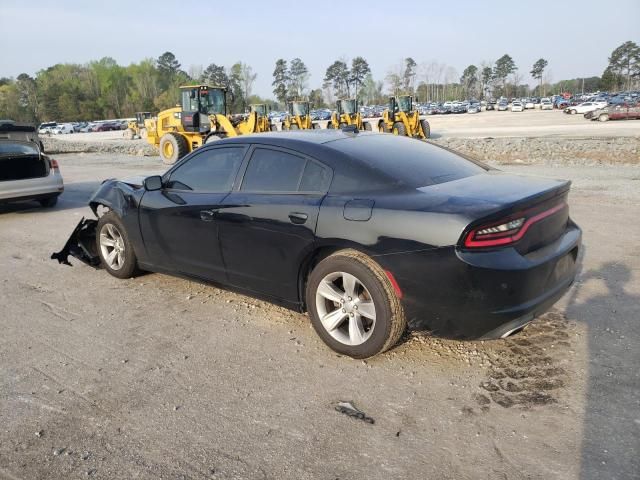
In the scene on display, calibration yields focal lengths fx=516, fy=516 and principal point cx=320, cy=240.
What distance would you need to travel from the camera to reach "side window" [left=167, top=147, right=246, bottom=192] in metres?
4.36

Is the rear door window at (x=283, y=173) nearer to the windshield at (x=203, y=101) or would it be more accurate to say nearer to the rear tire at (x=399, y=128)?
the windshield at (x=203, y=101)

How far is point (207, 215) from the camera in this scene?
170 inches

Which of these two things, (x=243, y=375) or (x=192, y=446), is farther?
(x=243, y=375)

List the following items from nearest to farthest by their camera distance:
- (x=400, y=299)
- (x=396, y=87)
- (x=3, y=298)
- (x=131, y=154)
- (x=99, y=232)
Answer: (x=400, y=299)
(x=3, y=298)
(x=99, y=232)
(x=131, y=154)
(x=396, y=87)

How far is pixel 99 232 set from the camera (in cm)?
556

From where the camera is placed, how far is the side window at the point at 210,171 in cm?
436

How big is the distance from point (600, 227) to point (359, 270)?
509 cm

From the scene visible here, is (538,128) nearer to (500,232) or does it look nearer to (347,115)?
(347,115)

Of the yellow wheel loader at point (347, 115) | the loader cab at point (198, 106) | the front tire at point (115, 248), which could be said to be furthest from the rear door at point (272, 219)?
the yellow wheel loader at point (347, 115)


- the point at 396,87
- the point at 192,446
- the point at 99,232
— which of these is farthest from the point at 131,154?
the point at 396,87

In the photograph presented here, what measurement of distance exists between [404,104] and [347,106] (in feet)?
10.2

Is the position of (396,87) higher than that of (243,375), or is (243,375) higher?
(396,87)

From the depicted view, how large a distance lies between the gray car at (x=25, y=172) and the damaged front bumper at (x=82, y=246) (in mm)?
4422

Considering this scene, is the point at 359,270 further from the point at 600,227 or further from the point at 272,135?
the point at 600,227
